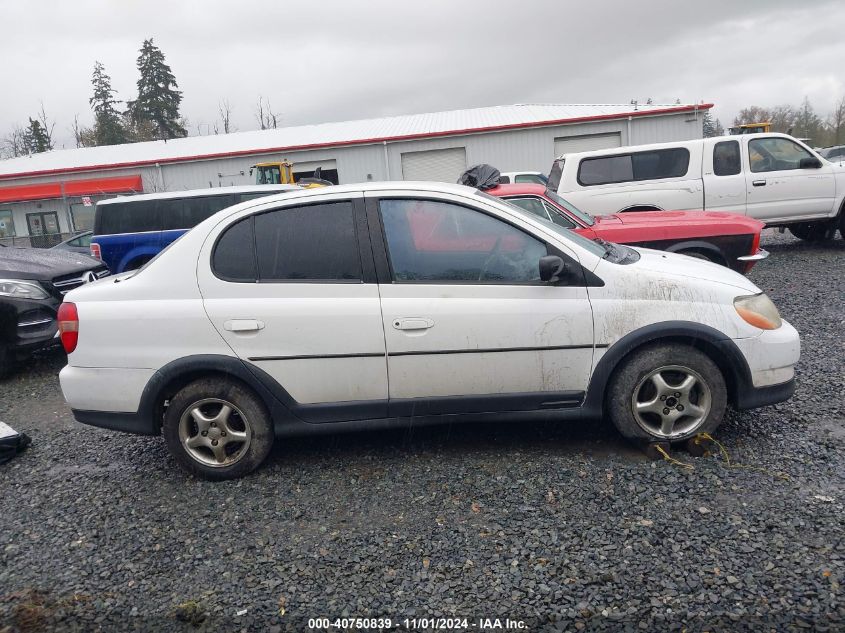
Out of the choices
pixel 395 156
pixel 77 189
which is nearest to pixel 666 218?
pixel 395 156

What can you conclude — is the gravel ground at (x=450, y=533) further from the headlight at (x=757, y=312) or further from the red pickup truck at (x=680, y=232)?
the red pickup truck at (x=680, y=232)

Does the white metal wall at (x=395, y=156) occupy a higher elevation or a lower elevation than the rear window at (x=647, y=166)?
higher

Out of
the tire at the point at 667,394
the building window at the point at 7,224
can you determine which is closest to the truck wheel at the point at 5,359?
the tire at the point at 667,394

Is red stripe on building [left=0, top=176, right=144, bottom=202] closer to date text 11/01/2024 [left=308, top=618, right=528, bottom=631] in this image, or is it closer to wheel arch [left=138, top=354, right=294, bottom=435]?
wheel arch [left=138, top=354, right=294, bottom=435]

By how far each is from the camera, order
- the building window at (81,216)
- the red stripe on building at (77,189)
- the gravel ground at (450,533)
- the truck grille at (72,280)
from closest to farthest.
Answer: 1. the gravel ground at (450,533)
2. the truck grille at (72,280)
3. the building window at (81,216)
4. the red stripe on building at (77,189)

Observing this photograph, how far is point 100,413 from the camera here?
12.8ft

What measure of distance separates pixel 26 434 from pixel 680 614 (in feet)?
15.9

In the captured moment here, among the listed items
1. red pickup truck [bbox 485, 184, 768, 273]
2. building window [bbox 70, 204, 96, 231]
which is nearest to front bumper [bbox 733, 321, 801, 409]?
red pickup truck [bbox 485, 184, 768, 273]

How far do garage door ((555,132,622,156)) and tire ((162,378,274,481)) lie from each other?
2311 cm

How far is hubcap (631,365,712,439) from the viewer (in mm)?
3766

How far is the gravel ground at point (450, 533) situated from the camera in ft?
8.73

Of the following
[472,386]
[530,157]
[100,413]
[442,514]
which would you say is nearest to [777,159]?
[472,386]

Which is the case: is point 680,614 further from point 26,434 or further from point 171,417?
point 26,434

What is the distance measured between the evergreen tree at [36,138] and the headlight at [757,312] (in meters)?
69.3
